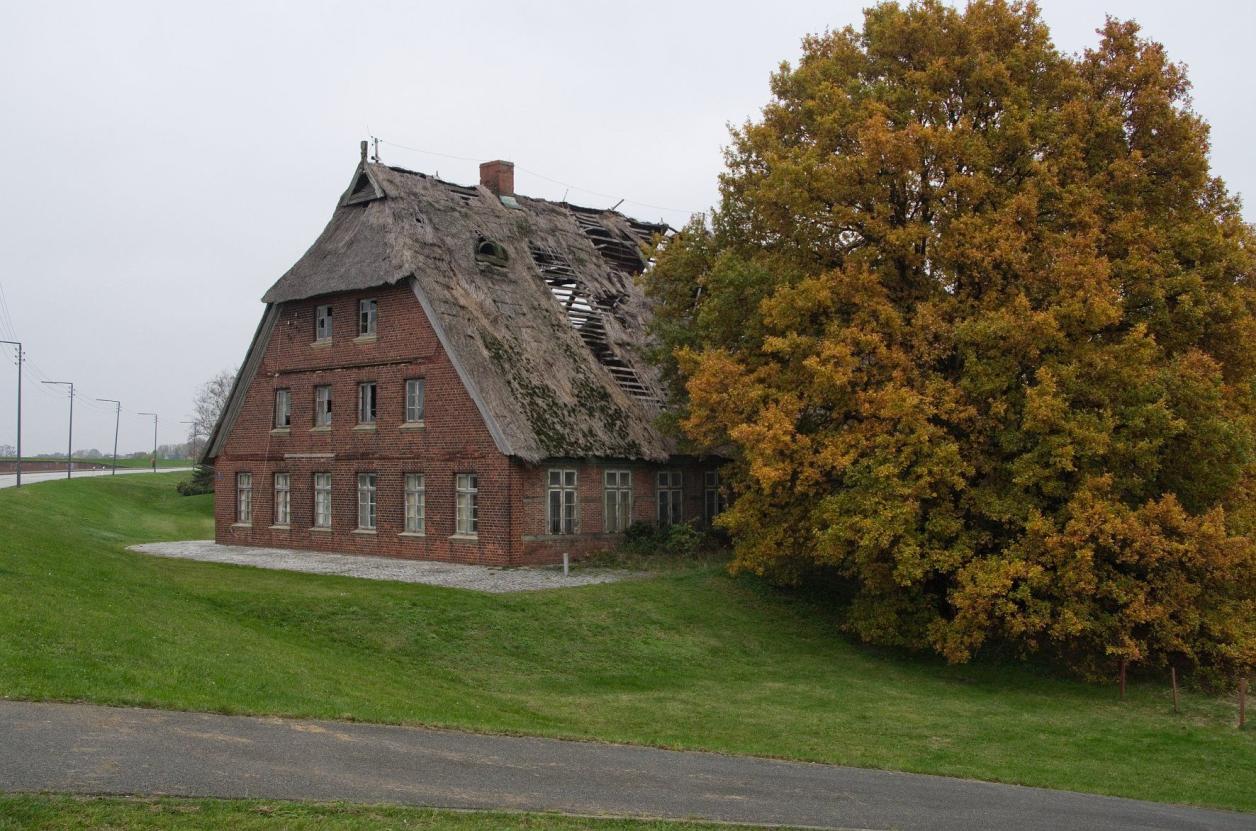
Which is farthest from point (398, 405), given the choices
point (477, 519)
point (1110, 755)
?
point (1110, 755)

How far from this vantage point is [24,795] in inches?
328

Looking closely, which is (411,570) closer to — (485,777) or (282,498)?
(282,498)

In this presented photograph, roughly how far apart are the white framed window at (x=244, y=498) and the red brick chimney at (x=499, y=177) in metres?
12.9

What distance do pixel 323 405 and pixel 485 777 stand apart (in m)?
24.6

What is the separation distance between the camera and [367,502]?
105ft

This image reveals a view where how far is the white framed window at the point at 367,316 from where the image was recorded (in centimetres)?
3197

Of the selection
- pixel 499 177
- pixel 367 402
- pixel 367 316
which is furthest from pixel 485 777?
pixel 499 177

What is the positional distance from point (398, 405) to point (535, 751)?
20.2m

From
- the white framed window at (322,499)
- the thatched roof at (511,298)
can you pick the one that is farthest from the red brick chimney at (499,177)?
the white framed window at (322,499)

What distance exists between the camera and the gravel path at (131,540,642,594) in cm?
2556

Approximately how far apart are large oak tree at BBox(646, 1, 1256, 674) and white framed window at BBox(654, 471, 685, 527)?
8.33 m

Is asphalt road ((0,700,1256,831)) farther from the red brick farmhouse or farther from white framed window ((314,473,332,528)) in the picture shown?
white framed window ((314,473,332,528))

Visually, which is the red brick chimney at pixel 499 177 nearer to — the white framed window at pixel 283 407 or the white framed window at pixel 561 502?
the white framed window at pixel 283 407

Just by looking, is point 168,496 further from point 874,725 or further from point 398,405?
point 874,725
